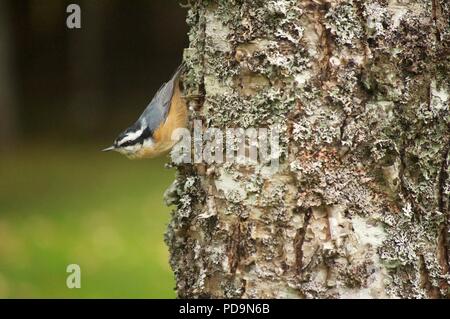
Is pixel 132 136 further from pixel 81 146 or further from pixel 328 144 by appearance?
pixel 81 146

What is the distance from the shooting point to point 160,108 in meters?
2.88

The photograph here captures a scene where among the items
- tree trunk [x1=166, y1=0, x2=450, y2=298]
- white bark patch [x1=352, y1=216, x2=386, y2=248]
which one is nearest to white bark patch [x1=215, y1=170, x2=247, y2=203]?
tree trunk [x1=166, y1=0, x2=450, y2=298]

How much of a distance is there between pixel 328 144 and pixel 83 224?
4454mm

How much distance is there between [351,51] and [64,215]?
4.80 metres

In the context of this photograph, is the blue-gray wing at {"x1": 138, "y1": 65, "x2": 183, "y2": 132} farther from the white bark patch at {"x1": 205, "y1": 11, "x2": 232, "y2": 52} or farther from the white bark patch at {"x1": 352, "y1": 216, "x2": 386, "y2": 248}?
the white bark patch at {"x1": 352, "y1": 216, "x2": 386, "y2": 248}

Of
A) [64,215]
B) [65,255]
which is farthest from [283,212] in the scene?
[64,215]

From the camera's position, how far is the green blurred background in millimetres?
5184

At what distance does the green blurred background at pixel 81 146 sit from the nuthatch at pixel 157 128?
1689 mm

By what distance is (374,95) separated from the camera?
195 cm

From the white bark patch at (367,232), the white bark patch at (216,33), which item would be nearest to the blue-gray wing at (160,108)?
the white bark patch at (216,33)

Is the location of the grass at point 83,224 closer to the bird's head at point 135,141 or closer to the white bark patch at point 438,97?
the bird's head at point 135,141

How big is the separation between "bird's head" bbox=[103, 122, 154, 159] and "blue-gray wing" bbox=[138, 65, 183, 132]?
32mm
